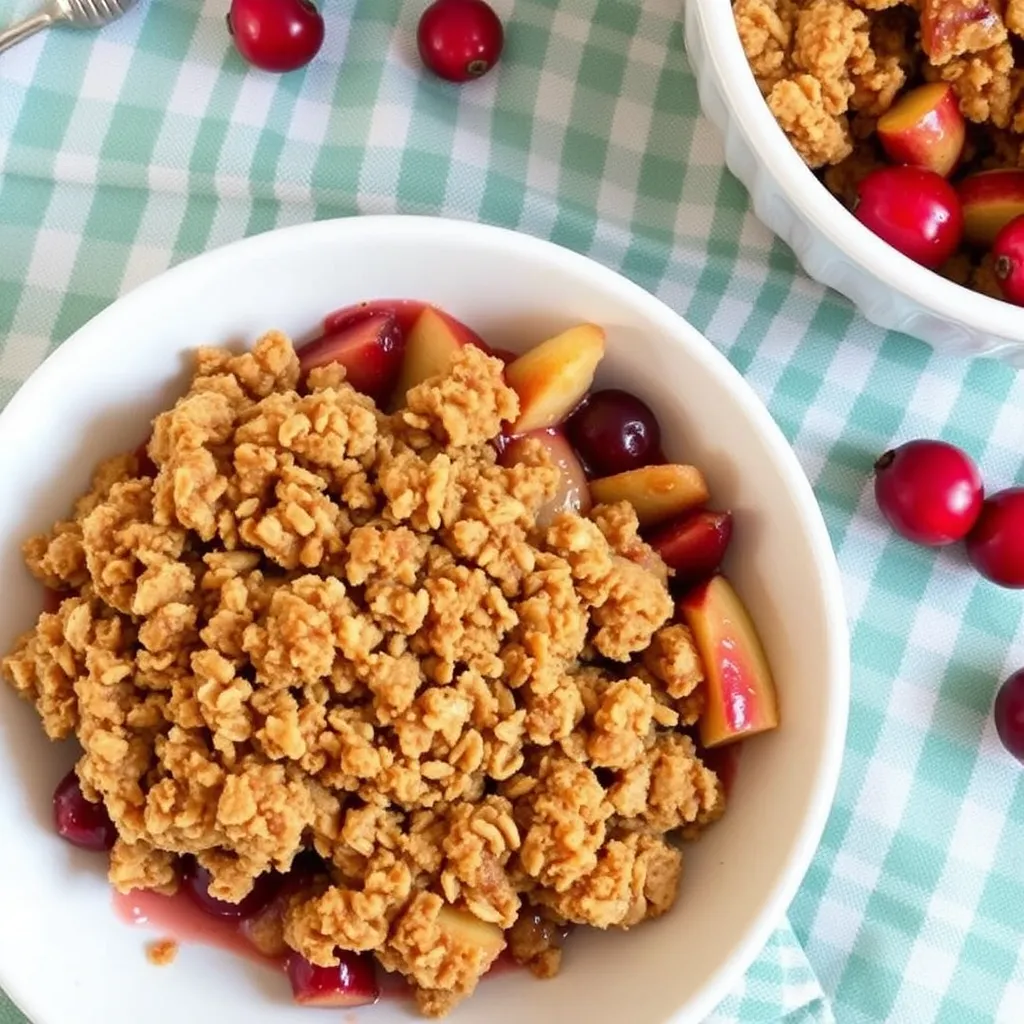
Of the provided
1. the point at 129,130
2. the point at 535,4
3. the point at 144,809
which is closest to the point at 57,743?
the point at 144,809

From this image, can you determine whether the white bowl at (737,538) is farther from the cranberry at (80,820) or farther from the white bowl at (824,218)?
the white bowl at (824,218)

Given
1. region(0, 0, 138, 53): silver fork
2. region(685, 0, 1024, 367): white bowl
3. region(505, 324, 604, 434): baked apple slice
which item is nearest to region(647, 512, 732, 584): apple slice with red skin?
region(505, 324, 604, 434): baked apple slice

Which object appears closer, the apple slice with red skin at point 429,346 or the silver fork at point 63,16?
the apple slice with red skin at point 429,346

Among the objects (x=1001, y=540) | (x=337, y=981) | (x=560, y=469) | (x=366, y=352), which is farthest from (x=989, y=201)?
(x=337, y=981)

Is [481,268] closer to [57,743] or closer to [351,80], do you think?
[351,80]

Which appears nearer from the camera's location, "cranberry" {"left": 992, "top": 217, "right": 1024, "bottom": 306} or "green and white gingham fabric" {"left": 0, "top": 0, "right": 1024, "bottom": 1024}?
"cranberry" {"left": 992, "top": 217, "right": 1024, "bottom": 306}

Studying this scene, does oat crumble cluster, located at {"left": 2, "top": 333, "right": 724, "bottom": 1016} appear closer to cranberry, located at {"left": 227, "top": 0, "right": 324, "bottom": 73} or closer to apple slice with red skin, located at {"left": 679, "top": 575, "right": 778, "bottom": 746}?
apple slice with red skin, located at {"left": 679, "top": 575, "right": 778, "bottom": 746}

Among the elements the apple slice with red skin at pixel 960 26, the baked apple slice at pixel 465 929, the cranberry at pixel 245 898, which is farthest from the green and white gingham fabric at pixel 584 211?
the cranberry at pixel 245 898
